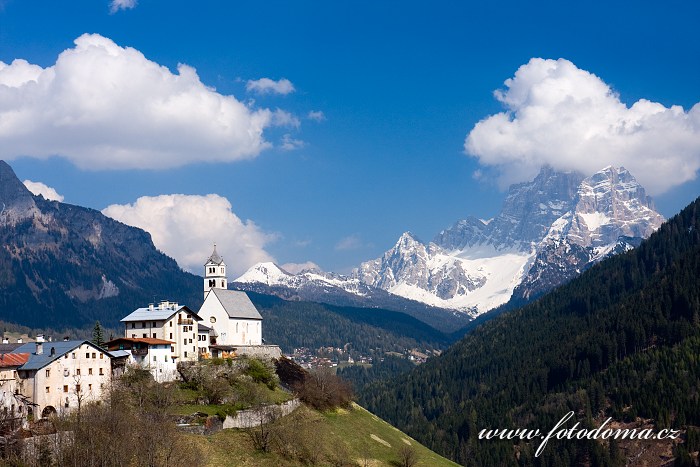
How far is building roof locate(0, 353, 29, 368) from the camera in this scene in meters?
107

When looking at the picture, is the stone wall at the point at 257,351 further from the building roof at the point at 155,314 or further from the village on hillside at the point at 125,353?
the building roof at the point at 155,314

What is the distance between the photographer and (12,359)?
108 m

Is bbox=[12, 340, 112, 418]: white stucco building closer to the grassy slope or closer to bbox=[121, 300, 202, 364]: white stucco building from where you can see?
the grassy slope

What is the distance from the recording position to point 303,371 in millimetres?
165125

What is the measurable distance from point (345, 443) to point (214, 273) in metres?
61.2

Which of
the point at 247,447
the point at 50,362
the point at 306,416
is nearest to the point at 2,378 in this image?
the point at 50,362

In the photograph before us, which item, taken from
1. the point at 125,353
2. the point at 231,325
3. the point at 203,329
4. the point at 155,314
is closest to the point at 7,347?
the point at 125,353

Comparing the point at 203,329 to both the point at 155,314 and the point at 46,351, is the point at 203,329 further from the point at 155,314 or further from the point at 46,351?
the point at 46,351

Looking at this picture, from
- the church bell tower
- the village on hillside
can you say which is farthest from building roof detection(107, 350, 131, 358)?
the church bell tower

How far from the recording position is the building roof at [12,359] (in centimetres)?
10657

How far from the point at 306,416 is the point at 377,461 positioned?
521 inches

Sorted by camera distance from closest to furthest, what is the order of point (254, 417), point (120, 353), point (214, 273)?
point (254, 417) < point (120, 353) < point (214, 273)

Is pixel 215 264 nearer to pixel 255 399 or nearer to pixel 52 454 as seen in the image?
pixel 255 399

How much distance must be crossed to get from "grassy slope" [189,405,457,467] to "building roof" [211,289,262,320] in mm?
28323
